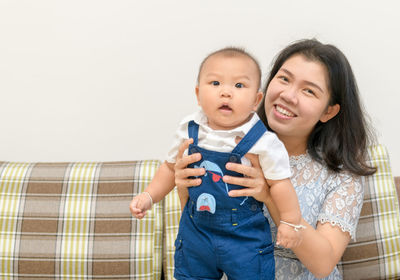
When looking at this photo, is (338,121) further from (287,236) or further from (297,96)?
(287,236)

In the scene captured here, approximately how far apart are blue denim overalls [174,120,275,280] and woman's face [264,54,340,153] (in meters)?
0.27

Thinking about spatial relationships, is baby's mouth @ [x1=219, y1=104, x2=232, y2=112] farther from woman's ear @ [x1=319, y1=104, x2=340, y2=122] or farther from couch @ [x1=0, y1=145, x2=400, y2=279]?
couch @ [x1=0, y1=145, x2=400, y2=279]

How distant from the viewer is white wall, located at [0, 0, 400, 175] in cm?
217

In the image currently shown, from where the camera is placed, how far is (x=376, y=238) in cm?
187

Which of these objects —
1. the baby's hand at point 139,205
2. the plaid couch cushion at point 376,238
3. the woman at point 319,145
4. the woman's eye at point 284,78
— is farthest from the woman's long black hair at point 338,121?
the baby's hand at point 139,205

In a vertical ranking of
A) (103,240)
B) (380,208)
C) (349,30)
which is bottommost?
(103,240)

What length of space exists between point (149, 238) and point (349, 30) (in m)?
1.56

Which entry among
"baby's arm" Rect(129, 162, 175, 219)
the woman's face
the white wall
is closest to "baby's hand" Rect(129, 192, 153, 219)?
"baby's arm" Rect(129, 162, 175, 219)

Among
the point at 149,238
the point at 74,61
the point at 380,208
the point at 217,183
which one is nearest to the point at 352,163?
the point at 380,208

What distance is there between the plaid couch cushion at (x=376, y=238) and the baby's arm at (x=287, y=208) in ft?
2.96

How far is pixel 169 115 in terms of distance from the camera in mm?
2273

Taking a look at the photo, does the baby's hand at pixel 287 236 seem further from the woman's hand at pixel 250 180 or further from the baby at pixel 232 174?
the woman's hand at pixel 250 180

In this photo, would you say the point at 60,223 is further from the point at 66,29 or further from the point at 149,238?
the point at 66,29

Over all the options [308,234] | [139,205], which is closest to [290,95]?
[308,234]
